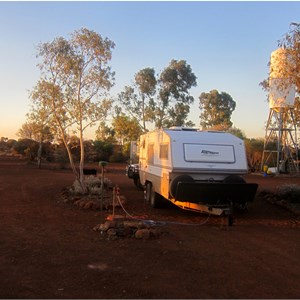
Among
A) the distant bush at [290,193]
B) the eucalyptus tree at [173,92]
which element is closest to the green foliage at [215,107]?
the eucalyptus tree at [173,92]

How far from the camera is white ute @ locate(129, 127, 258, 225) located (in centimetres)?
986

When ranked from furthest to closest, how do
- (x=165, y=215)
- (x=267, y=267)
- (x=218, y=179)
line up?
(x=165, y=215) < (x=218, y=179) < (x=267, y=267)

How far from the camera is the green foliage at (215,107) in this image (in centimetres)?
5366

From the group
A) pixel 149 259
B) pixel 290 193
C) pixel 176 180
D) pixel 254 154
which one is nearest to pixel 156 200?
pixel 176 180

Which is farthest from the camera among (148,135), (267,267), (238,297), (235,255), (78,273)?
(148,135)

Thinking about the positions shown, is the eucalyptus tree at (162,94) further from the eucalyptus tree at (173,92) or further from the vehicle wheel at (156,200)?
the vehicle wheel at (156,200)

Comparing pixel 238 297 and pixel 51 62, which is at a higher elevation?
pixel 51 62

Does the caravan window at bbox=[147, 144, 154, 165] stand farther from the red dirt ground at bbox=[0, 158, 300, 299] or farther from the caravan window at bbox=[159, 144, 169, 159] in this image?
the red dirt ground at bbox=[0, 158, 300, 299]

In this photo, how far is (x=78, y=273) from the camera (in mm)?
5703

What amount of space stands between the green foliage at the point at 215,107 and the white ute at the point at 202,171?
42502 mm

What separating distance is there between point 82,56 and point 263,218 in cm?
856

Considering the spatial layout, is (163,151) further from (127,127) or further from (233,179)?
(127,127)

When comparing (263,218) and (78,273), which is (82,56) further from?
(78,273)

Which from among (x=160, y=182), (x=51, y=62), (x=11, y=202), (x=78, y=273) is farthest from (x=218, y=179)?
(x=51, y=62)
